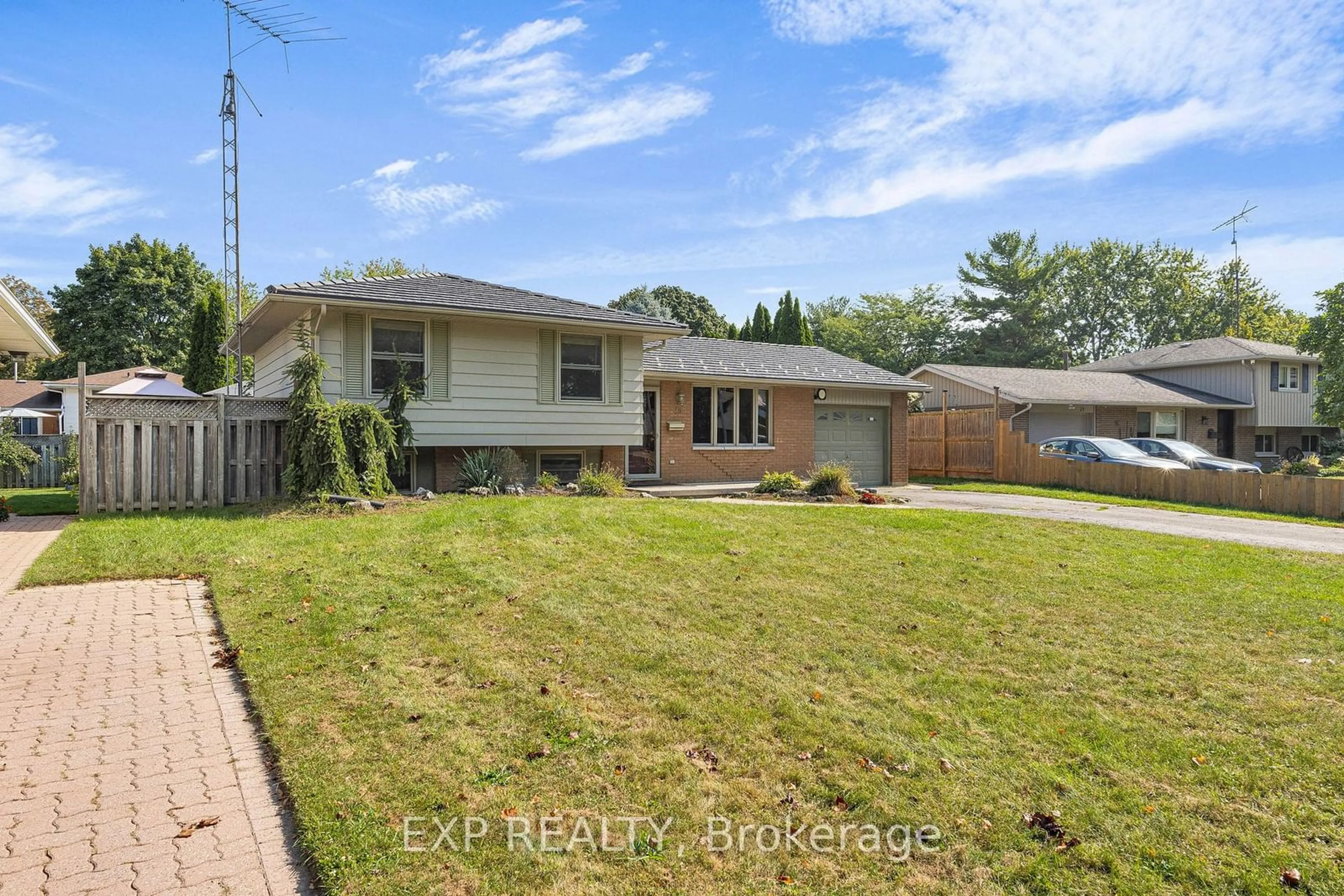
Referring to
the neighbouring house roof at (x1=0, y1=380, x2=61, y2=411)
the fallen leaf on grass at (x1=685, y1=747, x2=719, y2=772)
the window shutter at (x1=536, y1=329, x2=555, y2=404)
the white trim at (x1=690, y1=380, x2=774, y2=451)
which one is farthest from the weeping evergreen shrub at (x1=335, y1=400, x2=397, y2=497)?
the neighbouring house roof at (x1=0, y1=380, x2=61, y2=411)

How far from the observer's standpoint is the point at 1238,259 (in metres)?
48.4

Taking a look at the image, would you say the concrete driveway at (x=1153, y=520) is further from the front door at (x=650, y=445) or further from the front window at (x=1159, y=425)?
the front window at (x=1159, y=425)

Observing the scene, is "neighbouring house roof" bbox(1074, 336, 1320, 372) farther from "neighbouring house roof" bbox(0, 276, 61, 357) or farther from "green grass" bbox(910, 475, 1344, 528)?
"neighbouring house roof" bbox(0, 276, 61, 357)

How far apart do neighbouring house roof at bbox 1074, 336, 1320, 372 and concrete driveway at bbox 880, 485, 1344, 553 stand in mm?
20257

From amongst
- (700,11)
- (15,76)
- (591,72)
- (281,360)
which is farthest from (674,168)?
(15,76)

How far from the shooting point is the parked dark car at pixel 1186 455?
18672mm

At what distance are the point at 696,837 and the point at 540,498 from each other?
27.8ft

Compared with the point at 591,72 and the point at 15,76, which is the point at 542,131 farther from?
the point at 15,76

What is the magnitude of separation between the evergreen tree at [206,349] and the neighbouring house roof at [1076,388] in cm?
2695

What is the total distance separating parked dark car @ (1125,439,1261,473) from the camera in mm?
18672

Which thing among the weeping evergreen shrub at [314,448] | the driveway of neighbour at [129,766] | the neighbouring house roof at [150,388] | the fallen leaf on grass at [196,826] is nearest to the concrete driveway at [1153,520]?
the weeping evergreen shrub at [314,448]

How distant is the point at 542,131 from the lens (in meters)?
15.1

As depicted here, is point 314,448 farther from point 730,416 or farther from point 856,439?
point 856,439

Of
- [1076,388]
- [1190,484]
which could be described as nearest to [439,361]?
[1190,484]
